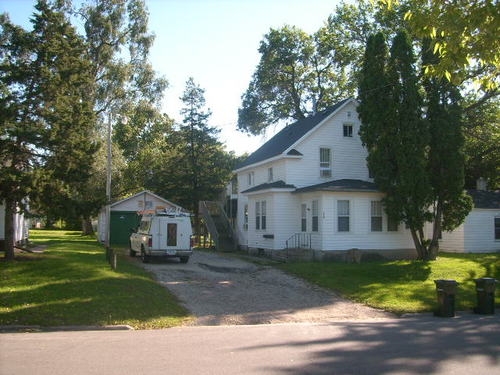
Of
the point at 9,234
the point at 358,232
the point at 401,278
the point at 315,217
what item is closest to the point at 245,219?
the point at 315,217

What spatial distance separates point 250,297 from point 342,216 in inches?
401

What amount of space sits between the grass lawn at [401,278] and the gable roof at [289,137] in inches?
324

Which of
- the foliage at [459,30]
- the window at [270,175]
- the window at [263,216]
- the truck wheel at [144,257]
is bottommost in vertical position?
the truck wheel at [144,257]

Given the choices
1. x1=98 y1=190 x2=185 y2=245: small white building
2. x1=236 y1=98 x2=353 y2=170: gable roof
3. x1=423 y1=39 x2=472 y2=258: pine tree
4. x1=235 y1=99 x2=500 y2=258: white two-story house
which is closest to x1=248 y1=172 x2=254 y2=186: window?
x1=236 y1=98 x2=353 y2=170: gable roof

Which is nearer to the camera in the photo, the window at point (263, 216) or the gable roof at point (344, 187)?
the gable roof at point (344, 187)

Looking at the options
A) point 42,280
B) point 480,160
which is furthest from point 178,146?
point 42,280

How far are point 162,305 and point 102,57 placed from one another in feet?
86.5

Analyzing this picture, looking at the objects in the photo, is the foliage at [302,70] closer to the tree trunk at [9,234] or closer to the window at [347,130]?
the window at [347,130]

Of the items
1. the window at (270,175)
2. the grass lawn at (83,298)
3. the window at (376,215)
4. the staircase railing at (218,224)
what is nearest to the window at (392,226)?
the window at (376,215)

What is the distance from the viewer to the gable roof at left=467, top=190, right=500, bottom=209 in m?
29.1

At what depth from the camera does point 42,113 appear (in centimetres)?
2017

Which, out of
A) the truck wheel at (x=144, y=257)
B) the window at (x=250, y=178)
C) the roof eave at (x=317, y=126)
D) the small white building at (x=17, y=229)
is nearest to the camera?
the truck wheel at (x=144, y=257)

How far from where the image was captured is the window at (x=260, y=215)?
28.4 meters

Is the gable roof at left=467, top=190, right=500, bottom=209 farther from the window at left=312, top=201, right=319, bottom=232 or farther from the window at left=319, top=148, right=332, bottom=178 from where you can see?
the window at left=312, top=201, right=319, bottom=232
